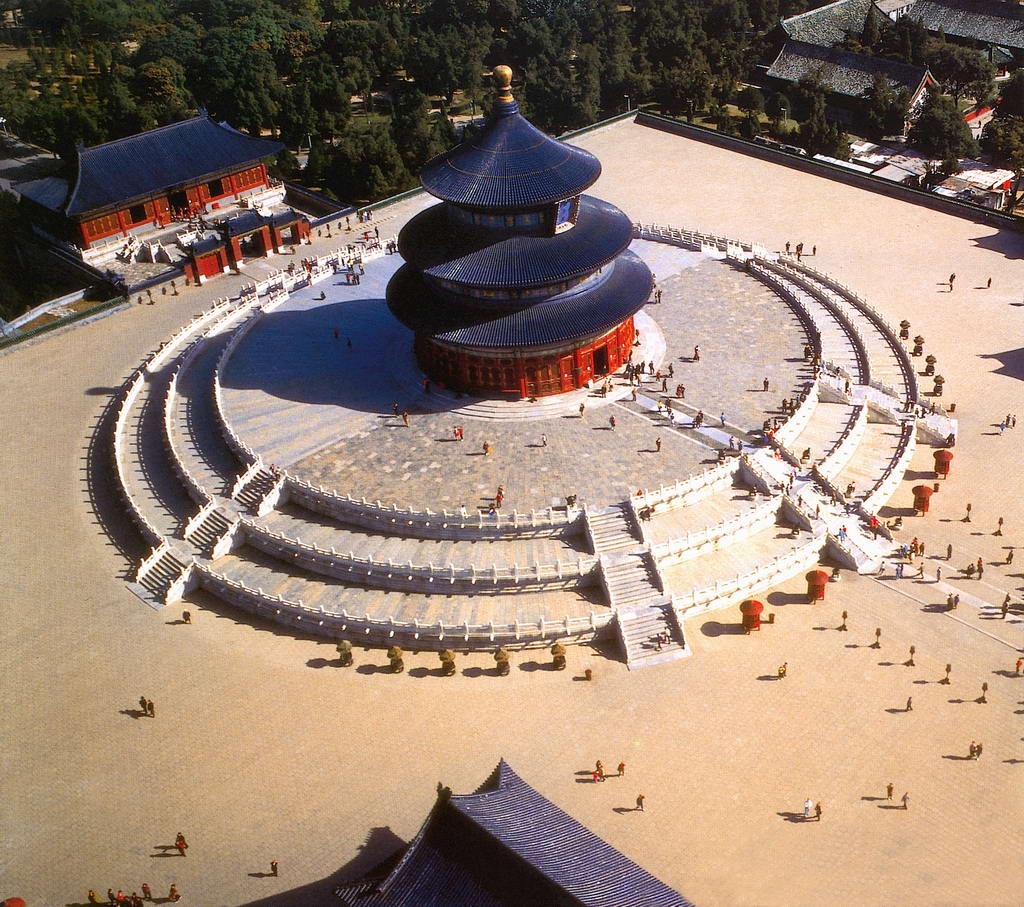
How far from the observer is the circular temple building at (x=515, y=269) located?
63844 mm

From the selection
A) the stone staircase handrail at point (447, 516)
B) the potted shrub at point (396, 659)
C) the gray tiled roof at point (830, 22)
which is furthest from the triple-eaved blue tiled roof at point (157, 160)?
the gray tiled roof at point (830, 22)

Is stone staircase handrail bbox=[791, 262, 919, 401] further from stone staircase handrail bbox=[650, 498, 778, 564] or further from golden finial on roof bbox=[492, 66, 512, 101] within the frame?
golden finial on roof bbox=[492, 66, 512, 101]

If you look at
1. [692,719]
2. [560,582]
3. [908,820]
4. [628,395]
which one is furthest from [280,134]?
[908,820]

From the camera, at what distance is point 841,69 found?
409 ft

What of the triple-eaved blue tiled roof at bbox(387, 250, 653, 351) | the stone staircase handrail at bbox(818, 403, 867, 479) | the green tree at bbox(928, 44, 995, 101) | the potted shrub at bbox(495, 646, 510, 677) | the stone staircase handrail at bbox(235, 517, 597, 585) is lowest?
the potted shrub at bbox(495, 646, 510, 677)

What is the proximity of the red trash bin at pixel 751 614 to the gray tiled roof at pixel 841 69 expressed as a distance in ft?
290

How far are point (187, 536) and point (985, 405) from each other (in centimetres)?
5358

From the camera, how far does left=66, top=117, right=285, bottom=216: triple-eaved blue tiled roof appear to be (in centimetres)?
9606

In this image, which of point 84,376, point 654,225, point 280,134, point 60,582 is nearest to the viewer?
point 60,582

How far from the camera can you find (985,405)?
231 ft

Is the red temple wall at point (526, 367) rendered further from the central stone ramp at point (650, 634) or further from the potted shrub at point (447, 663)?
the potted shrub at point (447, 663)

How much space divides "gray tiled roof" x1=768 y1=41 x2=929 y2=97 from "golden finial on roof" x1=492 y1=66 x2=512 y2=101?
70.4 metres

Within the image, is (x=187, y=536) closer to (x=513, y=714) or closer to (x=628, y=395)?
(x=513, y=714)

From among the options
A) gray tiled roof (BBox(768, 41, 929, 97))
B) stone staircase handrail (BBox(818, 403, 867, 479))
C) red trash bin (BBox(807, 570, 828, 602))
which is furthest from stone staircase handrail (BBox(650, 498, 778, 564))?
gray tiled roof (BBox(768, 41, 929, 97))
